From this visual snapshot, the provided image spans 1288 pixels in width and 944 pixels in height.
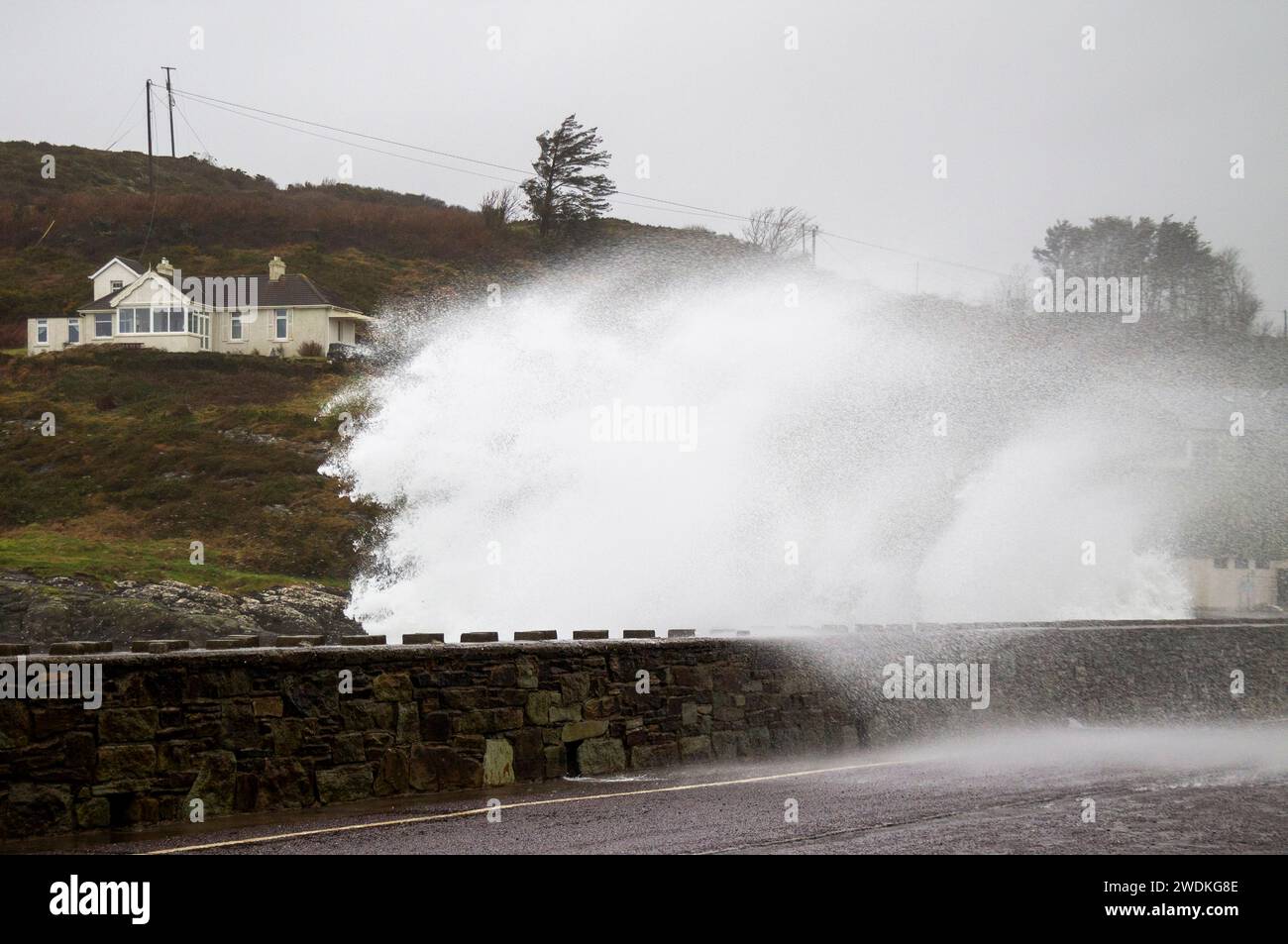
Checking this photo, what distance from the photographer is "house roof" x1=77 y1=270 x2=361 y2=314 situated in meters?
70.4

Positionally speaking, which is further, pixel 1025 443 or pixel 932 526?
pixel 1025 443

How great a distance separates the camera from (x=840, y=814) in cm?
1040

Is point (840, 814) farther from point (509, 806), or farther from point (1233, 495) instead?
point (1233, 495)

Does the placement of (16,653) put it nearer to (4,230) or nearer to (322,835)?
(322,835)

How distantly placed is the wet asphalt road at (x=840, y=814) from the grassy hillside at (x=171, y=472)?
28.2m

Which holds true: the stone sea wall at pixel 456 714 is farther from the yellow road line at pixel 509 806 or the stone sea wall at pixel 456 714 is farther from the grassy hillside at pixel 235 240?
the grassy hillside at pixel 235 240

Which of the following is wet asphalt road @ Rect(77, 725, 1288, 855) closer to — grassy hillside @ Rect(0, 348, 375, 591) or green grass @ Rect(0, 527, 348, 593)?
green grass @ Rect(0, 527, 348, 593)

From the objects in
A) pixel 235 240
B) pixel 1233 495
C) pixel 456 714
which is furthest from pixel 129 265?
pixel 456 714

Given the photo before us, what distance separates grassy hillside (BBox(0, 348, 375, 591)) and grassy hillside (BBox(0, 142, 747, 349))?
536 inches

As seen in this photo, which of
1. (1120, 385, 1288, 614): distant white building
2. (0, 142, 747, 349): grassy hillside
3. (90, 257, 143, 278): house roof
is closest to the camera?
(1120, 385, 1288, 614): distant white building

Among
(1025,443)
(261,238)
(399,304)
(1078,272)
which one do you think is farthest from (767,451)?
(261,238)

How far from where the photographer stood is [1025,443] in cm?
2803

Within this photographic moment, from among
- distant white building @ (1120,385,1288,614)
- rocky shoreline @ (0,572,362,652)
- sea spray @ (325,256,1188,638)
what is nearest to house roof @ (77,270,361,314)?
rocky shoreline @ (0,572,362,652)
